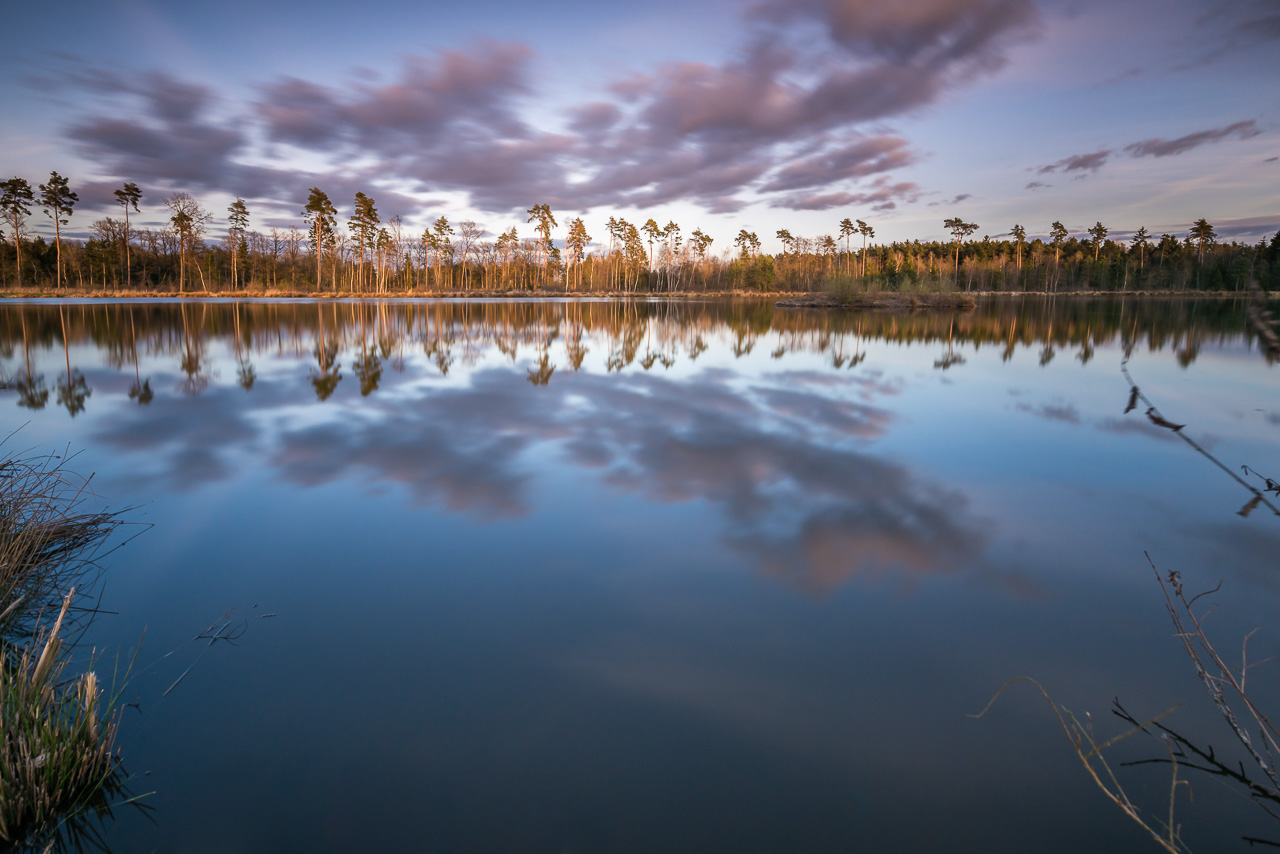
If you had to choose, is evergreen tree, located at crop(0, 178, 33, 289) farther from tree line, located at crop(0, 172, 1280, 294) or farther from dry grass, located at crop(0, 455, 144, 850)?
dry grass, located at crop(0, 455, 144, 850)

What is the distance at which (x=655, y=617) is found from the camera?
3.76 m

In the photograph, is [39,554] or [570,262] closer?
[39,554]

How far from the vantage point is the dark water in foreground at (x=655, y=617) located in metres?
2.45

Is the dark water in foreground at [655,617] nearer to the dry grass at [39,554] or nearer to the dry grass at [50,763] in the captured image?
the dry grass at [50,763]

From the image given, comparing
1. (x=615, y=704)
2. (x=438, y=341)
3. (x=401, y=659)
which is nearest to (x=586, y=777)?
(x=615, y=704)

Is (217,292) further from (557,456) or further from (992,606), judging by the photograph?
(992,606)

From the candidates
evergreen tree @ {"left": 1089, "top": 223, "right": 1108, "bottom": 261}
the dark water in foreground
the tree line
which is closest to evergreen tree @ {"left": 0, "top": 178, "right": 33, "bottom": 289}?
the tree line

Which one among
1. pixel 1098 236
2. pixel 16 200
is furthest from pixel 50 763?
pixel 1098 236

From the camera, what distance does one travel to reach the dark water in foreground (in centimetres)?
245

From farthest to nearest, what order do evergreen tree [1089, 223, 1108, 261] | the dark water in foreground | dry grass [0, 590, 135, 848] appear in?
1. evergreen tree [1089, 223, 1108, 261]
2. the dark water in foreground
3. dry grass [0, 590, 135, 848]

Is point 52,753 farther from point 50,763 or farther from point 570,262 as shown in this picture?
point 570,262

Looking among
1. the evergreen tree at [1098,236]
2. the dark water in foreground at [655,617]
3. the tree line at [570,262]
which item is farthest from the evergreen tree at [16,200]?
the evergreen tree at [1098,236]

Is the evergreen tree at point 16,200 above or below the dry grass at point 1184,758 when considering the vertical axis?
above

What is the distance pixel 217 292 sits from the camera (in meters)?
53.0
